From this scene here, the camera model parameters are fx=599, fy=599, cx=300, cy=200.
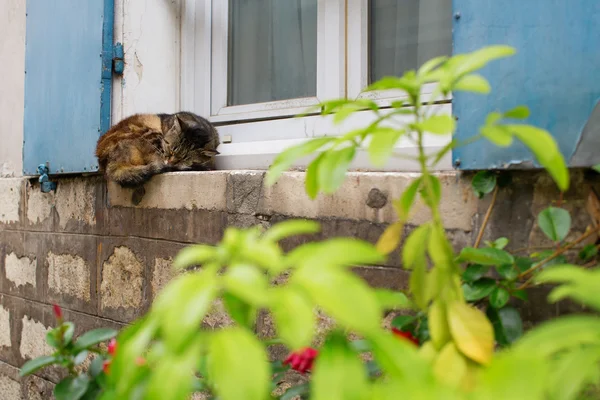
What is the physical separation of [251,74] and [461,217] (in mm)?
1442

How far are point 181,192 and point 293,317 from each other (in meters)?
1.97

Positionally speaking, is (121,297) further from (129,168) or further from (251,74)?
(251,74)

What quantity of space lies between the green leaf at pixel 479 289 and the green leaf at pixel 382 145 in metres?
0.64

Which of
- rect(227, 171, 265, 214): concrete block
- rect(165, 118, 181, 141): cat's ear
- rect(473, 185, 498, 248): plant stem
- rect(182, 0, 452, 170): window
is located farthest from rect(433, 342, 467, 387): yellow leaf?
rect(165, 118, 181, 141): cat's ear

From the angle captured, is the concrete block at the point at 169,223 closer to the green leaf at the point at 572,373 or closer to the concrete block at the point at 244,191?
the concrete block at the point at 244,191

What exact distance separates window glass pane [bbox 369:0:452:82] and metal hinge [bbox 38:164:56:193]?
176 centimetres

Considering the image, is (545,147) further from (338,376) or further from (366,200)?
(366,200)

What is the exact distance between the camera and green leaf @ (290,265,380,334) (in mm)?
533

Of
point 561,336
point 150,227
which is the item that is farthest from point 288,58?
point 561,336

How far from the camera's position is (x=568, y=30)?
54.2 inches

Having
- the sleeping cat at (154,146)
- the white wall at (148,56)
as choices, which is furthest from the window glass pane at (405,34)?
the white wall at (148,56)

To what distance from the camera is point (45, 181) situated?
3.09 meters

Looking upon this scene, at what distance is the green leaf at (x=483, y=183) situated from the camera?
154 centimetres

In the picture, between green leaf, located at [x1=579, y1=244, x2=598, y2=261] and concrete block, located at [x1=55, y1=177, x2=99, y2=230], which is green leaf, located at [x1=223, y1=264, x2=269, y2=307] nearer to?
green leaf, located at [x1=579, y1=244, x2=598, y2=261]
